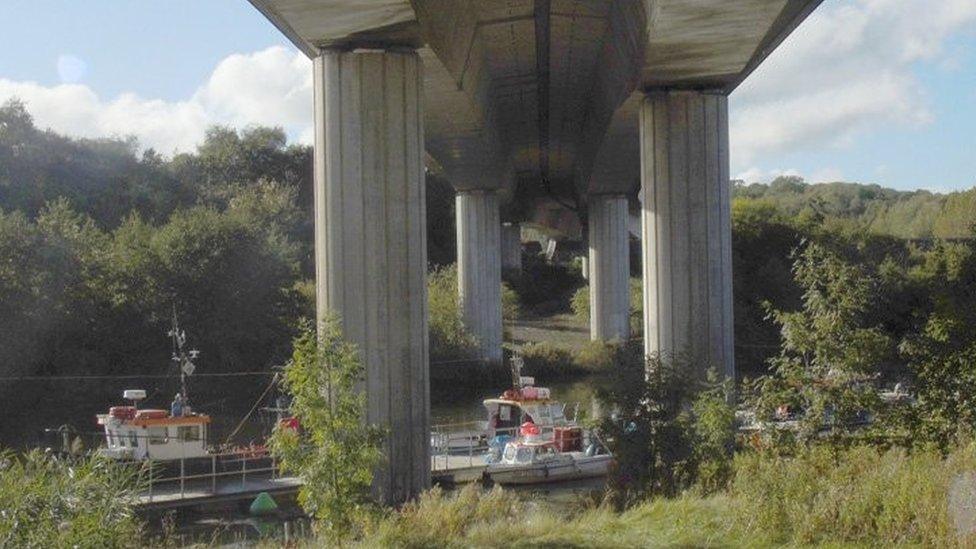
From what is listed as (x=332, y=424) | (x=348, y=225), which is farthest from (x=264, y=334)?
(x=332, y=424)

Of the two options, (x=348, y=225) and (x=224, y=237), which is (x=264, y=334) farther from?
(x=348, y=225)

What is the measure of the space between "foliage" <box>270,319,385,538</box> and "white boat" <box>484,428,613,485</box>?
556 inches

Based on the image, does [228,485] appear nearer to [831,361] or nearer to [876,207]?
[831,361]

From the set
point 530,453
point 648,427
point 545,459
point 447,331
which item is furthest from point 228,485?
point 447,331

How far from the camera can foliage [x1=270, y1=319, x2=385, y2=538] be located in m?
13.9

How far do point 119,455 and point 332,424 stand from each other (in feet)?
43.9

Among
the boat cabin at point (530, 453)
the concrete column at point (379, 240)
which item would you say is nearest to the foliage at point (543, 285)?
the boat cabin at point (530, 453)

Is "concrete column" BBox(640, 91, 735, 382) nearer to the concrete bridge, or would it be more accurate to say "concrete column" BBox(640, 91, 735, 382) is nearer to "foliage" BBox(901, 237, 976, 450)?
the concrete bridge

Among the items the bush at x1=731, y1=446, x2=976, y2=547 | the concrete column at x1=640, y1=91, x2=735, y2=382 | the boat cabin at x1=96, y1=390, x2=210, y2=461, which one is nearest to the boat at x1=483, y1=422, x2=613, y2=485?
the concrete column at x1=640, y1=91, x2=735, y2=382

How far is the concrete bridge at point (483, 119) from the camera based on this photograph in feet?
74.7

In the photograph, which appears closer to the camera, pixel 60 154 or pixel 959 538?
pixel 959 538

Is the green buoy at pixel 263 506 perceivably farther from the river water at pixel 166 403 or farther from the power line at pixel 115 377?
the power line at pixel 115 377

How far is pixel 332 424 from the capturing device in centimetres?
1398

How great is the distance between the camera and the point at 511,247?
322ft
